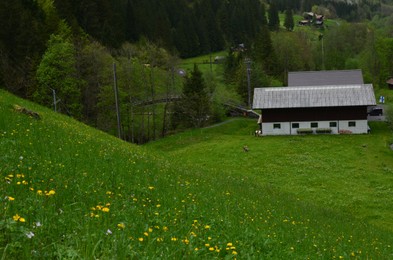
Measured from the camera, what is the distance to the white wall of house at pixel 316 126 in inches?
2475

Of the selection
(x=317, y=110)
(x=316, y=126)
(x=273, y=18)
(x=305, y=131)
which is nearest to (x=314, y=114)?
(x=317, y=110)

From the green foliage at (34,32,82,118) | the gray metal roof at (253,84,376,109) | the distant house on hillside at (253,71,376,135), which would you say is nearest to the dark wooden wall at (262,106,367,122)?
the distant house on hillside at (253,71,376,135)

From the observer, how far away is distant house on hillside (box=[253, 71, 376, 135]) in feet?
206

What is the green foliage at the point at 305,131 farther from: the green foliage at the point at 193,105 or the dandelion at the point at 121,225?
the dandelion at the point at 121,225

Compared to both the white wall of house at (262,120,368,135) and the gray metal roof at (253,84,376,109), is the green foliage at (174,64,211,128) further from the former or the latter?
the white wall of house at (262,120,368,135)

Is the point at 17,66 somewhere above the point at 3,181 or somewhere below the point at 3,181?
above

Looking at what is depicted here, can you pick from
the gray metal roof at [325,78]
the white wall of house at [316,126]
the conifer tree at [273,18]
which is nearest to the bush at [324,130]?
the white wall of house at [316,126]

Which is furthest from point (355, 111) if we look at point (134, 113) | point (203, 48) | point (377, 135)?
point (203, 48)

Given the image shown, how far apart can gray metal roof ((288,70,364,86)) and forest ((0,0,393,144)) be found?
10.2 meters

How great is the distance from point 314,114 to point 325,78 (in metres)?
17.5

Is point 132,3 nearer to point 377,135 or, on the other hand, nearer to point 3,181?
point 377,135

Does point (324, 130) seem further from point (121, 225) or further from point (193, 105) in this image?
point (121, 225)

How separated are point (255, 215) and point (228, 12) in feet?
486

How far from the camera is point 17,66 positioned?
5928 centimetres
